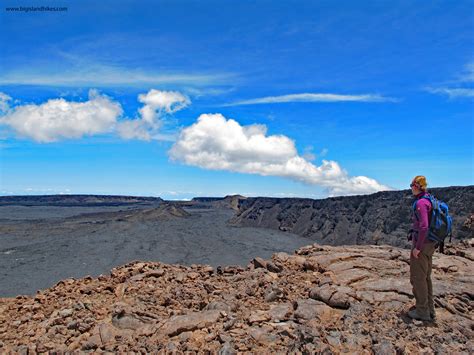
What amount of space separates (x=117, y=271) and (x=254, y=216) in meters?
62.8

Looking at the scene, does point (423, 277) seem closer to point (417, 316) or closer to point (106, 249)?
point (417, 316)

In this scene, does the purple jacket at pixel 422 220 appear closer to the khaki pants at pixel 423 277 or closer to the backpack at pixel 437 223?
the backpack at pixel 437 223

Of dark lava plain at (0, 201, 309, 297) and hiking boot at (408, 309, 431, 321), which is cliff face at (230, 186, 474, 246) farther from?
hiking boot at (408, 309, 431, 321)

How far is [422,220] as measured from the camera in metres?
6.66

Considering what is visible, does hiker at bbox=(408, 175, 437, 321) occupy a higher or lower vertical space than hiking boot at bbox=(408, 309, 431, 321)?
higher

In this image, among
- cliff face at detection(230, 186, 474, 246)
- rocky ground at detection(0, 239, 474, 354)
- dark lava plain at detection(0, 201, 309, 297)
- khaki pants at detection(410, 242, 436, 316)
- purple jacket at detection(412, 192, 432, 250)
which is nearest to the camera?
rocky ground at detection(0, 239, 474, 354)


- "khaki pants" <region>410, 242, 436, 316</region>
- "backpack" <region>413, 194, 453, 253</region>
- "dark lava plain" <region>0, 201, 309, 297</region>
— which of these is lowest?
"dark lava plain" <region>0, 201, 309, 297</region>

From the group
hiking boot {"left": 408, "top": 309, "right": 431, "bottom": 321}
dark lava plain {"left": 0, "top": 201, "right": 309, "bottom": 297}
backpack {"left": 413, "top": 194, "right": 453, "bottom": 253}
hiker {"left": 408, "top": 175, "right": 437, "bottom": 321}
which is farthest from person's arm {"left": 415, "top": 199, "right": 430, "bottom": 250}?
dark lava plain {"left": 0, "top": 201, "right": 309, "bottom": 297}

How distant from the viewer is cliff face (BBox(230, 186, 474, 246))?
36594 mm

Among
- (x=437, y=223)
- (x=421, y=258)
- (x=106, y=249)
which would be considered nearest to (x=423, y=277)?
(x=421, y=258)

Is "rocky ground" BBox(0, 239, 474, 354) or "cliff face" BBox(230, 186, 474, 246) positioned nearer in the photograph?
"rocky ground" BBox(0, 239, 474, 354)

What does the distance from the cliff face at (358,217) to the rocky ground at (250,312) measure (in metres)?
25.5

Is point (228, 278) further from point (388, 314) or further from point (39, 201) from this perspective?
point (39, 201)

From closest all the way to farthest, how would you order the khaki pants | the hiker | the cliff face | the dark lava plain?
the hiker < the khaki pants < the dark lava plain < the cliff face
